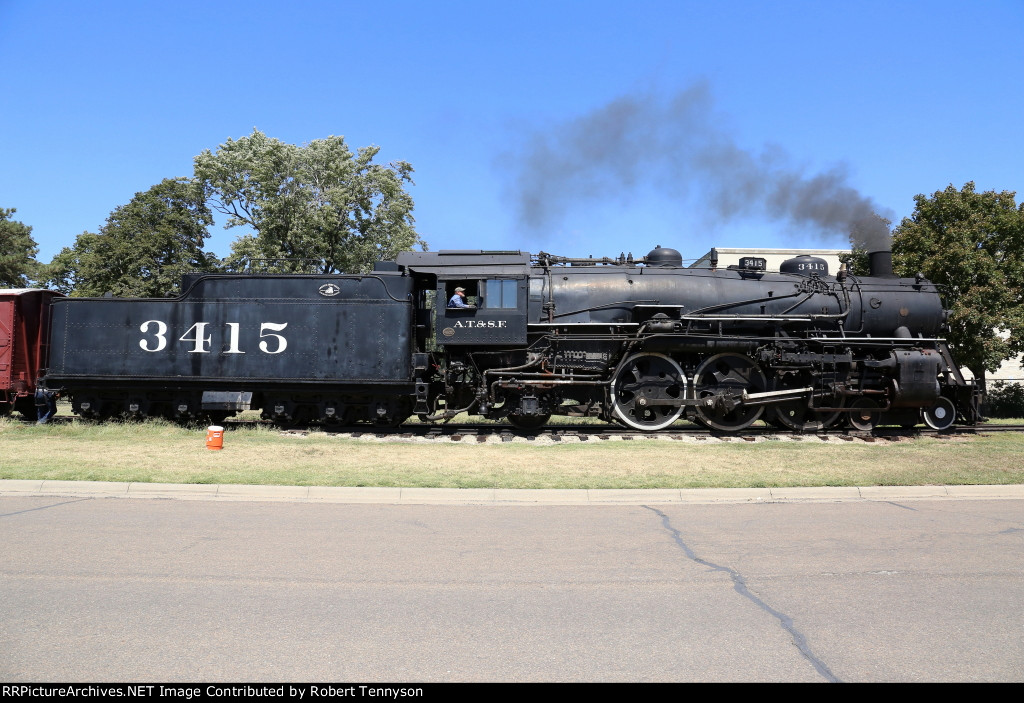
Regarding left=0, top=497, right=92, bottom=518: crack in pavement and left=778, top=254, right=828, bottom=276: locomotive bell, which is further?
left=778, top=254, right=828, bottom=276: locomotive bell

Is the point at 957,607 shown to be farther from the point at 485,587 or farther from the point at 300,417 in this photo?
the point at 300,417

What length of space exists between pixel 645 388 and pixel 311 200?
26.1 m

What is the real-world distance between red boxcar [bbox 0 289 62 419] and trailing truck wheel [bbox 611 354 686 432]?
12021 millimetres

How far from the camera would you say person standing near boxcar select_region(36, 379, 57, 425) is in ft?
48.3

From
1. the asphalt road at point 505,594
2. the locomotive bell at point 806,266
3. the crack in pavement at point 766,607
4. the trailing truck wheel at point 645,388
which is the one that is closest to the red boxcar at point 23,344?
the asphalt road at point 505,594

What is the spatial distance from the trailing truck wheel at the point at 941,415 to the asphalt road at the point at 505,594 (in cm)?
829

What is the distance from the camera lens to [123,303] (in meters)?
14.7

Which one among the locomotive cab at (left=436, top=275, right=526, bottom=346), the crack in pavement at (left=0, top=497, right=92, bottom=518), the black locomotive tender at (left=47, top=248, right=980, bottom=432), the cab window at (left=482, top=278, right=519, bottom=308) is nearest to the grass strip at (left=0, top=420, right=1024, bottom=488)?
the crack in pavement at (left=0, top=497, right=92, bottom=518)

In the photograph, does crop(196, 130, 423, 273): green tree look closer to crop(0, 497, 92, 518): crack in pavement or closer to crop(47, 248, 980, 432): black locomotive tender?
crop(47, 248, 980, 432): black locomotive tender

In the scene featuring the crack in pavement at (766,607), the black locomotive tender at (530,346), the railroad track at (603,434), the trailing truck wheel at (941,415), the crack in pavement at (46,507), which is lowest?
the crack in pavement at (766,607)

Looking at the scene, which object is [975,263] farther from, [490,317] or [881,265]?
[490,317]

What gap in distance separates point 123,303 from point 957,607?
1493 cm

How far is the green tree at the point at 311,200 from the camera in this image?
34469mm

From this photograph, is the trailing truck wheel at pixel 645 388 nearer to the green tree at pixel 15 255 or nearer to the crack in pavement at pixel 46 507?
the crack in pavement at pixel 46 507
